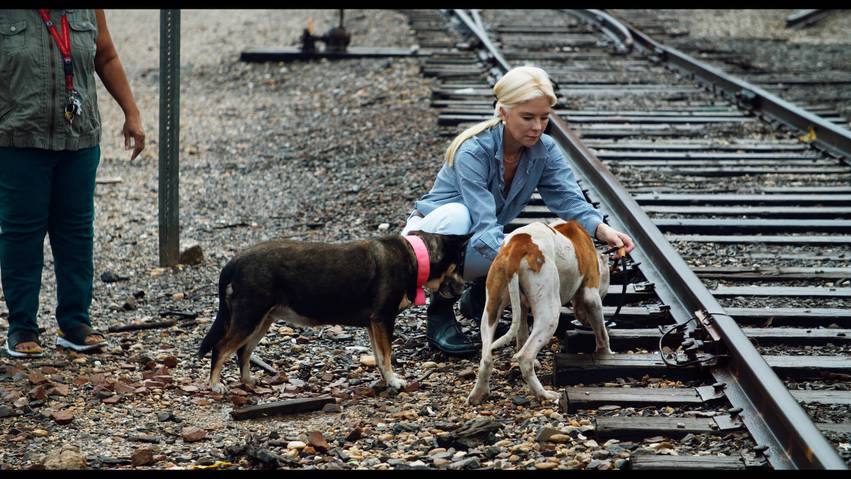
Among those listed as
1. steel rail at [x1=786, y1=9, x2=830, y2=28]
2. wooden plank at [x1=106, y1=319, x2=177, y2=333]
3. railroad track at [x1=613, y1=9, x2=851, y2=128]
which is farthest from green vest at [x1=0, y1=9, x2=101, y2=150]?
steel rail at [x1=786, y1=9, x2=830, y2=28]

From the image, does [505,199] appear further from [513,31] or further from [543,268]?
[513,31]

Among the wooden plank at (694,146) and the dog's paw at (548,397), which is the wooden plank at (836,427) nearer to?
the dog's paw at (548,397)

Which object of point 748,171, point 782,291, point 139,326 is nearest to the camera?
point 782,291

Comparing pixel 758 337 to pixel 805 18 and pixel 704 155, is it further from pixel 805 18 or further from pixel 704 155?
pixel 805 18

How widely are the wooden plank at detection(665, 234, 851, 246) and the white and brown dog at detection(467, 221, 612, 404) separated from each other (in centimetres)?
216

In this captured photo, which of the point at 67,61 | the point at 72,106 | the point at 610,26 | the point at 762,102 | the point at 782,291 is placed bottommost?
the point at 782,291

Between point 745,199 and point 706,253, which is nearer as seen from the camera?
point 706,253

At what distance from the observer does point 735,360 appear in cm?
454

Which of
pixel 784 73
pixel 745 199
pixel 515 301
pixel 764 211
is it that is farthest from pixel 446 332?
pixel 784 73

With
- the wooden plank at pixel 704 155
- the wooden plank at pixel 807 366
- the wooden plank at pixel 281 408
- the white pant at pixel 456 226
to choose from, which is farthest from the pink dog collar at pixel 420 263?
the wooden plank at pixel 704 155

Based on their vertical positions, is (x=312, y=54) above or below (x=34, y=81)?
below

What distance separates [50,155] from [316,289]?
167cm

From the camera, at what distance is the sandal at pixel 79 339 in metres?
5.55
